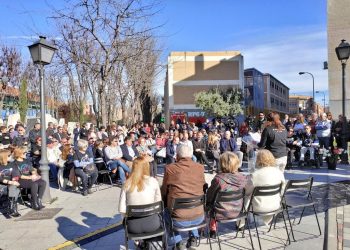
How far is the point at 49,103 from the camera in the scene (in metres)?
41.4

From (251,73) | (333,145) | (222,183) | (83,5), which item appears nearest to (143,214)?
(222,183)

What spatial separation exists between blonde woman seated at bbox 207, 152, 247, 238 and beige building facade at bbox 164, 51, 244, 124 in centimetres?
→ 4873

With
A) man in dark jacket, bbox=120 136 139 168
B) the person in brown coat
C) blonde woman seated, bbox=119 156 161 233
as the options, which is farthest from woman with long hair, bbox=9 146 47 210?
the person in brown coat

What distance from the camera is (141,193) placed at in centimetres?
495

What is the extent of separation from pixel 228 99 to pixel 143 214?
40.1 metres

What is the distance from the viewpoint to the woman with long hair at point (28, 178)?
7.85m

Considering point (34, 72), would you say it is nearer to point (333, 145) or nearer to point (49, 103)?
point (49, 103)

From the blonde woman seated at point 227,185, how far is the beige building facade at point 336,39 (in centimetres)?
2088

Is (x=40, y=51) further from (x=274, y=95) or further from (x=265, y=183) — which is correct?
(x=274, y=95)

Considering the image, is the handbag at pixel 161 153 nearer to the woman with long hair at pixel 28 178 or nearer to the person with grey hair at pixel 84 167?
the person with grey hair at pixel 84 167

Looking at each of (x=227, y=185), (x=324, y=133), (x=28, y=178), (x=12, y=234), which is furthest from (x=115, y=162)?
(x=324, y=133)

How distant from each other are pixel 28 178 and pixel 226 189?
451cm

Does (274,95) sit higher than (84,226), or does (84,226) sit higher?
(274,95)

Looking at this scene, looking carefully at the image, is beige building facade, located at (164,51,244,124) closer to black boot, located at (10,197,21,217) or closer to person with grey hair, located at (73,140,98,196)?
person with grey hair, located at (73,140,98,196)
